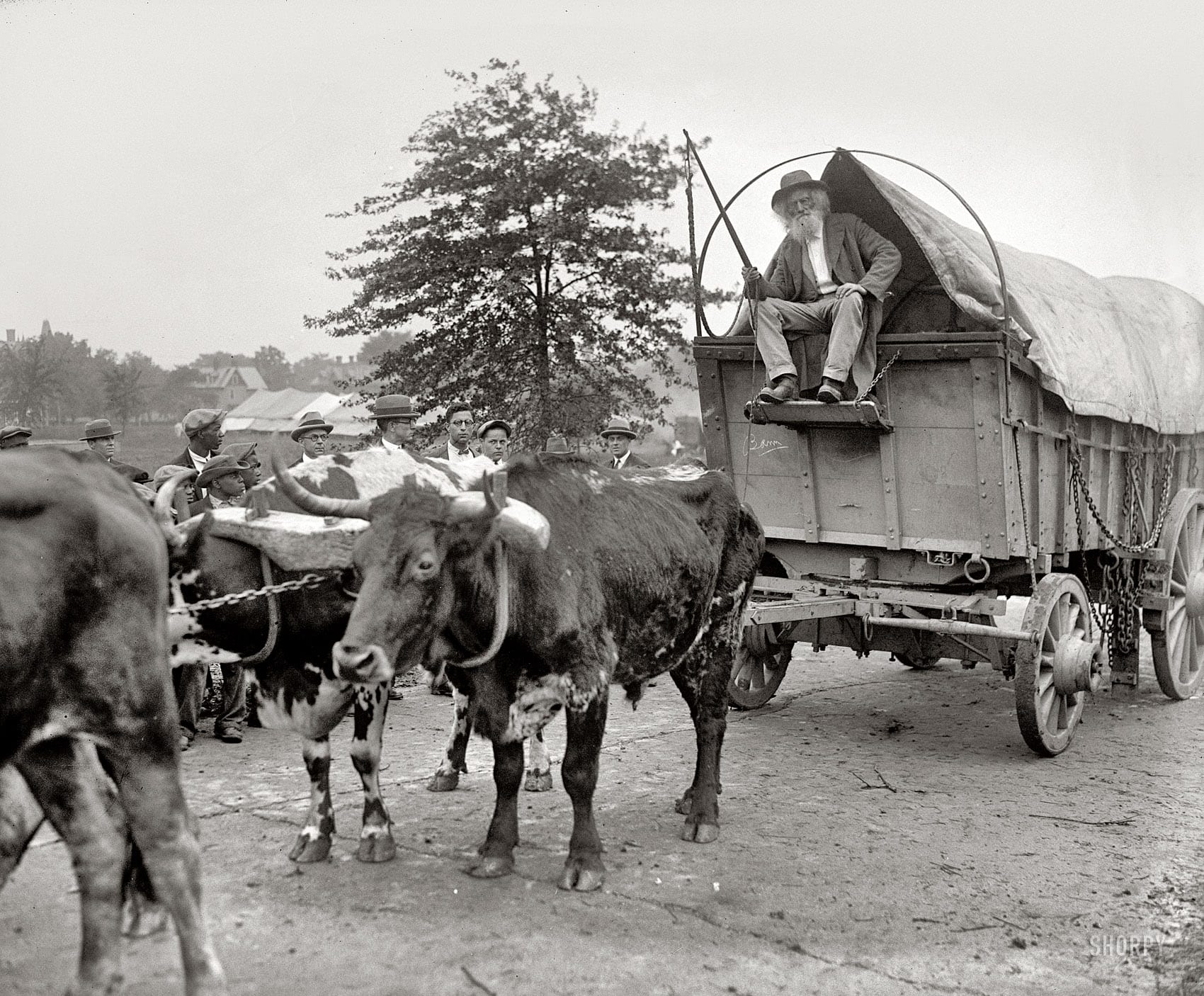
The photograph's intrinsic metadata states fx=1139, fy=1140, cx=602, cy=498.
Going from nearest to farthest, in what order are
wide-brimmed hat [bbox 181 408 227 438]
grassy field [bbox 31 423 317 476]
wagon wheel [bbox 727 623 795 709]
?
wagon wheel [bbox 727 623 795 709] < wide-brimmed hat [bbox 181 408 227 438] < grassy field [bbox 31 423 317 476]

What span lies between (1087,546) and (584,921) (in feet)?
15.1

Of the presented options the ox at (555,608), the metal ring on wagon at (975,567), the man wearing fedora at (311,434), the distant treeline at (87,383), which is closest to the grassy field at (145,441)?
the distant treeline at (87,383)

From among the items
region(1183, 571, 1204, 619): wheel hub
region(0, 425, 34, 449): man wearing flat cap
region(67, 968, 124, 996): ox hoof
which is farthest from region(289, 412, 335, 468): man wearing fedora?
region(1183, 571, 1204, 619): wheel hub

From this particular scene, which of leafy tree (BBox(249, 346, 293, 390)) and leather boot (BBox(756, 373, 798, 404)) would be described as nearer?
leather boot (BBox(756, 373, 798, 404))

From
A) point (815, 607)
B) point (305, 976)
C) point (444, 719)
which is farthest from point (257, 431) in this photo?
point (305, 976)

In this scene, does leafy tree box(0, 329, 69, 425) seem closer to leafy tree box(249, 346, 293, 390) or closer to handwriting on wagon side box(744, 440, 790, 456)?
handwriting on wagon side box(744, 440, 790, 456)

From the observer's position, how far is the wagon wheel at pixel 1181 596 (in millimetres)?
7805

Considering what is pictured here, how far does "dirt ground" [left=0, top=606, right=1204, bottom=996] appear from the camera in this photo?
3754mm

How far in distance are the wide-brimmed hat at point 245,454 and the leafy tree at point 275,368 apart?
41.0 metres

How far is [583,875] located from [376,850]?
888 mm

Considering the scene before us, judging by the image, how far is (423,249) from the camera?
12055 millimetres

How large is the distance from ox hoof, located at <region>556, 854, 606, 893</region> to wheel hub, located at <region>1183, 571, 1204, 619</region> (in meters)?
5.38

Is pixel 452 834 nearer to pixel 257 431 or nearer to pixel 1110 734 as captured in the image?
pixel 1110 734

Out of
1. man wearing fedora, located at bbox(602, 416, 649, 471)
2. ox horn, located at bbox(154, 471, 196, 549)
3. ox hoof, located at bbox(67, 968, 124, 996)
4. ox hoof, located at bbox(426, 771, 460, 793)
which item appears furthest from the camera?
man wearing fedora, located at bbox(602, 416, 649, 471)
